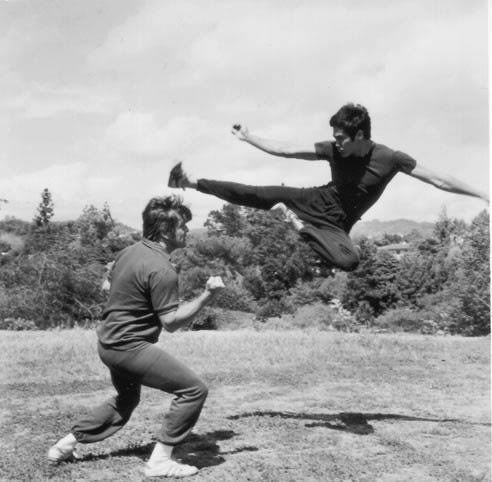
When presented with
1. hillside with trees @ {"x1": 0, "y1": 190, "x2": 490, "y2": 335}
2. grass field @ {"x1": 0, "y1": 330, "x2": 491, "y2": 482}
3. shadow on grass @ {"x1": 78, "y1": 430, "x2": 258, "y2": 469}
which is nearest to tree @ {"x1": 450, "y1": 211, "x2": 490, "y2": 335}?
hillside with trees @ {"x1": 0, "y1": 190, "x2": 490, "y2": 335}

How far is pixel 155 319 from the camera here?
4570mm

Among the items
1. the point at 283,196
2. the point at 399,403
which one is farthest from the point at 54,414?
the point at 399,403

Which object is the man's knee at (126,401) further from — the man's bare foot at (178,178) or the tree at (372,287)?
the tree at (372,287)

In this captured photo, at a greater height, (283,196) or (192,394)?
(283,196)

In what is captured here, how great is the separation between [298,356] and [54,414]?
547 centimetres

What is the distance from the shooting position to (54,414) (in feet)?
22.5

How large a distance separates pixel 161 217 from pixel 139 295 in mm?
632

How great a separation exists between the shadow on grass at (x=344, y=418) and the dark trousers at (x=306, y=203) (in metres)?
1.81

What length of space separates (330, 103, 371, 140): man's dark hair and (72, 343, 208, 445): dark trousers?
2.80m

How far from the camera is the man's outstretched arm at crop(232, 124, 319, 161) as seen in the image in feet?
19.2

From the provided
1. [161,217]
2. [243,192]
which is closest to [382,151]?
[243,192]

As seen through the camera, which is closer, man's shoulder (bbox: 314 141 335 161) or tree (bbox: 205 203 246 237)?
man's shoulder (bbox: 314 141 335 161)

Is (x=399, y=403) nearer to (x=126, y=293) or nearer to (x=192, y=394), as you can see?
(x=192, y=394)

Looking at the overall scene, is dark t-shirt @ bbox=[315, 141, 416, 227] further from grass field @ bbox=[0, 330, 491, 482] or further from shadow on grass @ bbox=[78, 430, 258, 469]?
shadow on grass @ bbox=[78, 430, 258, 469]
